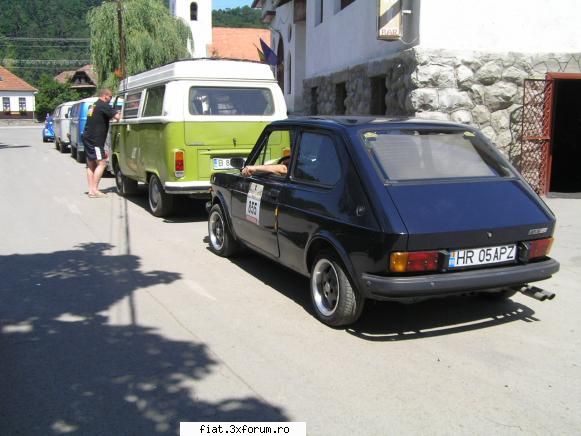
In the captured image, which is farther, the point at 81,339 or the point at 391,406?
the point at 81,339

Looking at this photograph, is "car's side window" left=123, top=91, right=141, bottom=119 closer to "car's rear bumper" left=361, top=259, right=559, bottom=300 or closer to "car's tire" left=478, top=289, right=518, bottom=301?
"car's tire" left=478, top=289, right=518, bottom=301

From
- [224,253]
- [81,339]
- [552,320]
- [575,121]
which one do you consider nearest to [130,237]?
[224,253]

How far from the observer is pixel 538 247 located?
4746 millimetres

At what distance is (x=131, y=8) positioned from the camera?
33.8 metres

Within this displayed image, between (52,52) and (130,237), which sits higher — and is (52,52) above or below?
above

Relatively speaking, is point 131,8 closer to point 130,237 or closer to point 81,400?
point 130,237

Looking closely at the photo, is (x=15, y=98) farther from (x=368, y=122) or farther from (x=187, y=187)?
(x=368, y=122)

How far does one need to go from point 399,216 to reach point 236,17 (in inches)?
4424

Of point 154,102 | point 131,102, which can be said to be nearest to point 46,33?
point 131,102

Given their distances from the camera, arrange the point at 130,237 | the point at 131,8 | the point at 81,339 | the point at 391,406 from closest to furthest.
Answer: the point at 391,406 → the point at 81,339 → the point at 130,237 → the point at 131,8

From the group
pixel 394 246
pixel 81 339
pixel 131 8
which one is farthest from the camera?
pixel 131 8

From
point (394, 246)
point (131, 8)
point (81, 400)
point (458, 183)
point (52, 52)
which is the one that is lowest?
point (81, 400)

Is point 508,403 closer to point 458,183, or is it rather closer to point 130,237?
point 458,183

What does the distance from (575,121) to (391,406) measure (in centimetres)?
1380
